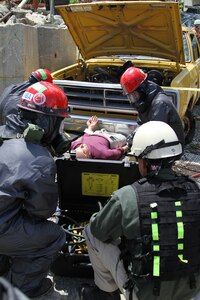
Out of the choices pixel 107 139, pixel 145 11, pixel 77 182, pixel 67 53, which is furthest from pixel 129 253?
pixel 67 53

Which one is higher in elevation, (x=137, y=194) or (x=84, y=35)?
(x=84, y=35)

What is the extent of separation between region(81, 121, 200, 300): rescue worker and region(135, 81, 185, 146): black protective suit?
68.4 inches

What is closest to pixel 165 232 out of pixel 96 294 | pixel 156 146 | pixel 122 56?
pixel 156 146

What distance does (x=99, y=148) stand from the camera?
12.3 feet

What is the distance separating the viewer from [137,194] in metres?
2.12

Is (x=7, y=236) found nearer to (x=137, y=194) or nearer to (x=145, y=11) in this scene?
(x=137, y=194)

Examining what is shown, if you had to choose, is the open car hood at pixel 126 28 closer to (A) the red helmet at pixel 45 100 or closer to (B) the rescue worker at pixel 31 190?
(A) the red helmet at pixel 45 100

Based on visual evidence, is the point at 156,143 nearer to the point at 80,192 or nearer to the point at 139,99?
the point at 80,192

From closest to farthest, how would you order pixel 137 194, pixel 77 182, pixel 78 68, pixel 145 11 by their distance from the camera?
pixel 137 194, pixel 77 182, pixel 145 11, pixel 78 68

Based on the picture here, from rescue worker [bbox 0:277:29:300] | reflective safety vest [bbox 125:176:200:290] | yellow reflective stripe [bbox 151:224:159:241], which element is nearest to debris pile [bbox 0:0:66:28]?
reflective safety vest [bbox 125:176:200:290]

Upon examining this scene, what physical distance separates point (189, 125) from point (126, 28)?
1912 mm

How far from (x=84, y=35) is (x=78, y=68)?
662 mm

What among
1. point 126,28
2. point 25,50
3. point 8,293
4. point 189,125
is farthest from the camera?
point 25,50

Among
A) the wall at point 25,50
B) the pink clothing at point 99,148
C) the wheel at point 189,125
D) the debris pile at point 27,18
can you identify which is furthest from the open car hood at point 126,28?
the pink clothing at point 99,148
